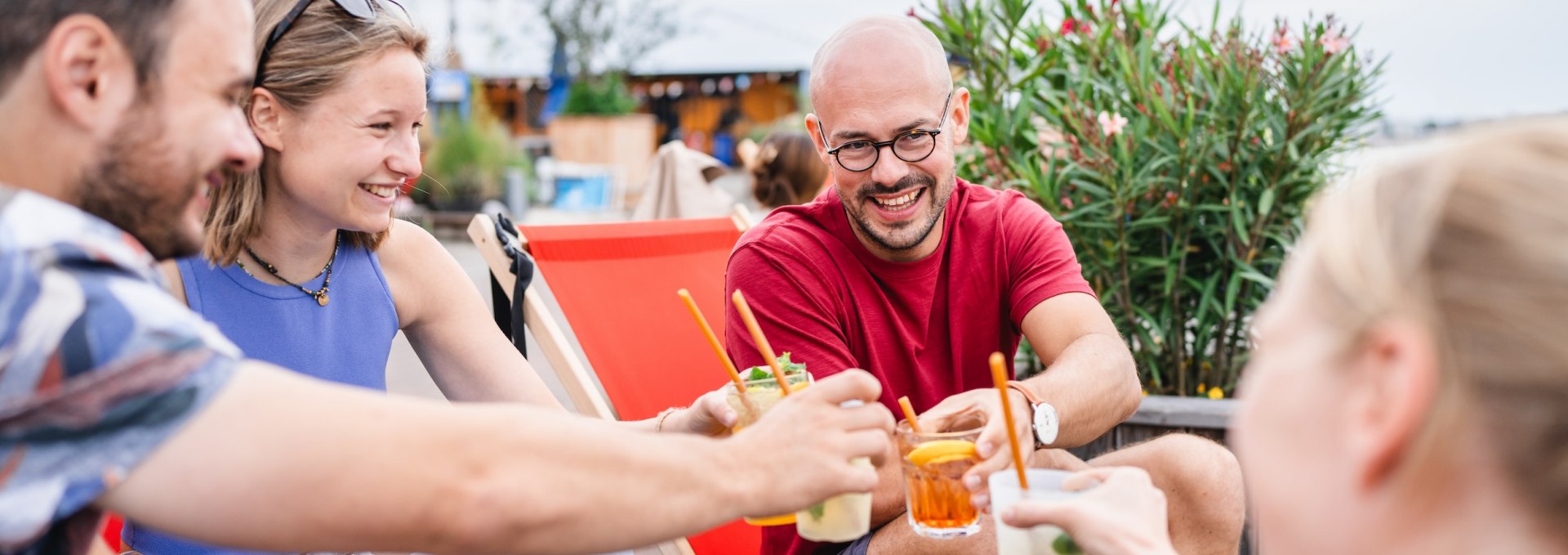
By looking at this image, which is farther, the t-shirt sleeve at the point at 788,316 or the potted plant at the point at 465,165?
the potted plant at the point at 465,165

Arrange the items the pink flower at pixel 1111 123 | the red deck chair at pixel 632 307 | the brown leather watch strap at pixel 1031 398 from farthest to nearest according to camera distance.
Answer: the pink flower at pixel 1111 123 → the red deck chair at pixel 632 307 → the brown leather watch strap at pixel 1031 398

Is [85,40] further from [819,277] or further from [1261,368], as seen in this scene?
[819,277]

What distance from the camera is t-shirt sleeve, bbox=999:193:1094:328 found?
2758 millimetres

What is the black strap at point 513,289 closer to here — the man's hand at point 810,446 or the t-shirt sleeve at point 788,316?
the t-shirt sleeve at point 788,316

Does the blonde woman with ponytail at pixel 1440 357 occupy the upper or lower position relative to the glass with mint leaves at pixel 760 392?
→ upper

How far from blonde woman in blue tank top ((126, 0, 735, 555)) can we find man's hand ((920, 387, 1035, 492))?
1.36ft

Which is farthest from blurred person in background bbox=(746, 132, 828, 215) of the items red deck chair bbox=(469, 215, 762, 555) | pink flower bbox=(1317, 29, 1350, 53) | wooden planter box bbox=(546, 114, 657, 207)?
wooden planter box bbox=(546, 114, 657, 207)

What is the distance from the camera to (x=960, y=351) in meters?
2.78

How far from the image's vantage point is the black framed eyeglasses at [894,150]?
279 centimetres

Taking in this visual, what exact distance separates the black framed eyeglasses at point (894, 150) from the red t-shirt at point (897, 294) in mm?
142

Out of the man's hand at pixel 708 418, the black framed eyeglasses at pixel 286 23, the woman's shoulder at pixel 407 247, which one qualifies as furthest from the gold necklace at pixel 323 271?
the man's hand at pixel 708 418

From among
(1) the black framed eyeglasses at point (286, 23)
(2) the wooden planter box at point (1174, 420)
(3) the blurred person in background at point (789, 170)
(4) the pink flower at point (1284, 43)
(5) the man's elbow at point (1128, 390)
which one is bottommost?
(2) the wooden planter box at point (1174, 420)

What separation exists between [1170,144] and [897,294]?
65.2 inches

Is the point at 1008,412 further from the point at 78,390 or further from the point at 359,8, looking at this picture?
the point at 359,8
